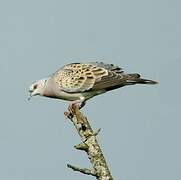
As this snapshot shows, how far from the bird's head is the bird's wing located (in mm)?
535

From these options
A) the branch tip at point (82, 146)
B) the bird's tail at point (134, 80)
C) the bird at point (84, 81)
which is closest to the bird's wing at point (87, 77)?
the bird at point (84, 81)

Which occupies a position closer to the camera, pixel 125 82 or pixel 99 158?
pixel 99 158

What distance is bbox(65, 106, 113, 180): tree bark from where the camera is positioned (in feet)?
33.1

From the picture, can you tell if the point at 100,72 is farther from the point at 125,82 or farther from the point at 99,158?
the point at 99,158

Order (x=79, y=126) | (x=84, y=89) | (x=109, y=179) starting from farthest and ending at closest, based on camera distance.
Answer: (x=84, y=89) < (x=79, y=126) < (x=109, y=179)

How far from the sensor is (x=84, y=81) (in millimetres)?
17188

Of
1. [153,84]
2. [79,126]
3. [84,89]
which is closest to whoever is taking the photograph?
[79,126]

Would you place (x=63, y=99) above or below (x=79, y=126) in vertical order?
below

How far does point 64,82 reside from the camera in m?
17.1

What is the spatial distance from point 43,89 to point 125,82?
2483mm

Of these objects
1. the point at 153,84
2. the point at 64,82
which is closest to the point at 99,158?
the point at 153,84

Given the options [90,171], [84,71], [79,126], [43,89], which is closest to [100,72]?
[84,71]

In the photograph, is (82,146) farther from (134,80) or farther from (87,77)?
(87,77)

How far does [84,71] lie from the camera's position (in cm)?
1730
